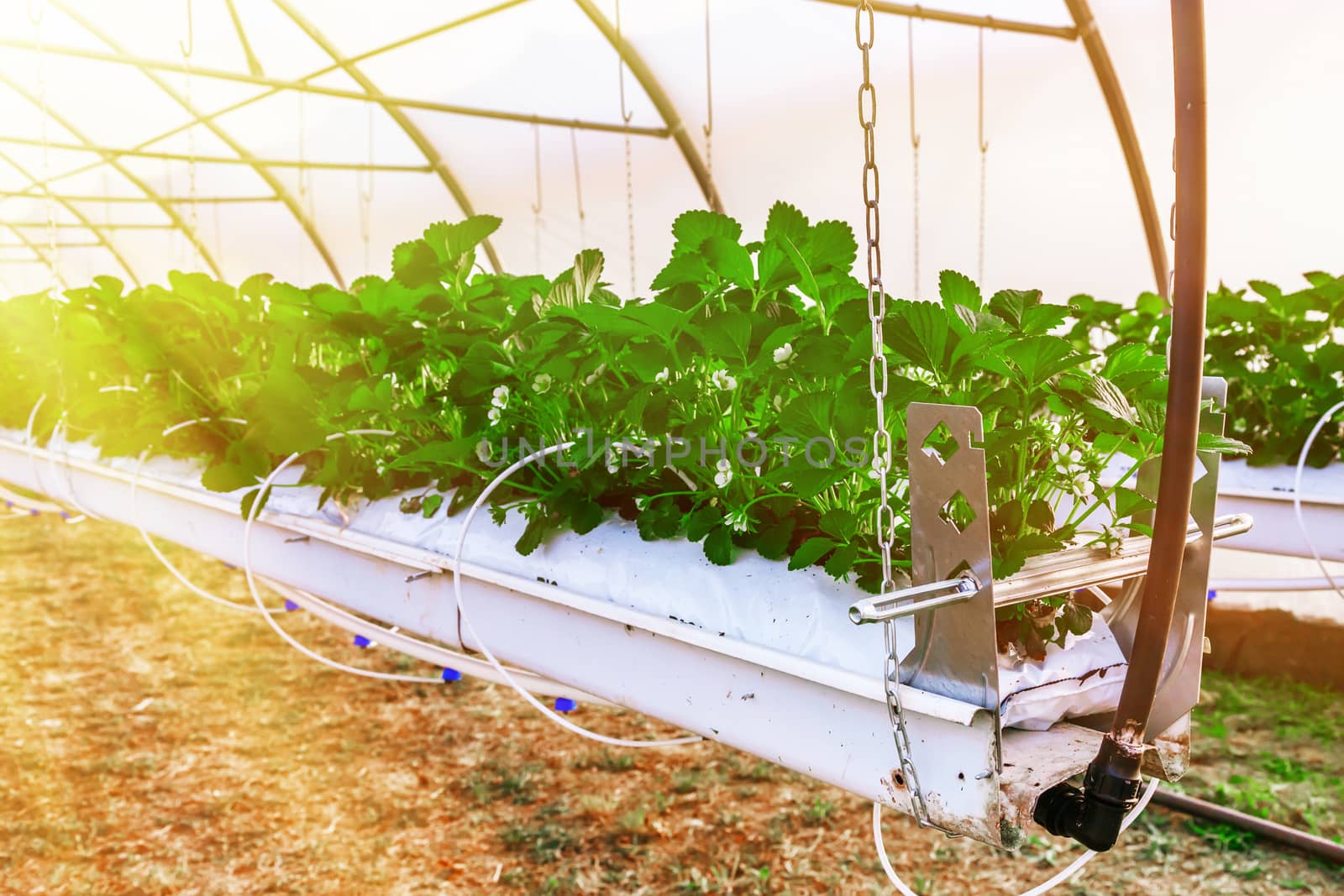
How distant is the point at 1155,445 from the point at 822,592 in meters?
0.31

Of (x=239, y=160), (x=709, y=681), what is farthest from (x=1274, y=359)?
(x=239, y=160)

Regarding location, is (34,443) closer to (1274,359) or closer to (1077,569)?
(1077,569)

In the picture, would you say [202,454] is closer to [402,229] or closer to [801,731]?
[801,731]

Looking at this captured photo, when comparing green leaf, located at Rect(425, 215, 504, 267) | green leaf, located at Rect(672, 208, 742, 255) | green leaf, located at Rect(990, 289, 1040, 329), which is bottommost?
green leaf, located at Rect(990, 289, 1040, 329)

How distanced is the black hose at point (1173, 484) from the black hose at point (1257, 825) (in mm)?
2501

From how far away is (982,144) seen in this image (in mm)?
4191

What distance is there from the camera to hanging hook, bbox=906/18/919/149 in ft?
13.5

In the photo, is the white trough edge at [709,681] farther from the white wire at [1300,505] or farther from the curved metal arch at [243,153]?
the curved metal arch at [243,153]

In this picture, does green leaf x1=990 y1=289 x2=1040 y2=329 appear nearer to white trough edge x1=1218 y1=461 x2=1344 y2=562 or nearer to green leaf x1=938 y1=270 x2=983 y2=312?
green leaf x1=938 y1=270 x2=983 y2=312

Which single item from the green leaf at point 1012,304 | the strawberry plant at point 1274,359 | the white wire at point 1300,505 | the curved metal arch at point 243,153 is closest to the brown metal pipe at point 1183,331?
the green leaf at point 1012,304

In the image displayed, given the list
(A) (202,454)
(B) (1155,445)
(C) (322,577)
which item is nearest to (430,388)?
(C) (322,577)

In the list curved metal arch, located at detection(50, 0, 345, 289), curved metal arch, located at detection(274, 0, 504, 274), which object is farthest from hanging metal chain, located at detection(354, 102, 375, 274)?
curved metal arch, located at detection(50, 0, 345, 289)

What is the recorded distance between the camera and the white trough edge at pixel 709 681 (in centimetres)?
71

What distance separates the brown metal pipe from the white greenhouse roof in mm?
2225
